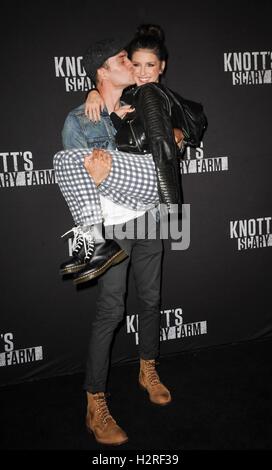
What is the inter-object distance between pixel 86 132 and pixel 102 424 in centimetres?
138

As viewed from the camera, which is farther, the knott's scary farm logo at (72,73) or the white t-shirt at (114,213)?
the knott's scary farm logo at (72,73)

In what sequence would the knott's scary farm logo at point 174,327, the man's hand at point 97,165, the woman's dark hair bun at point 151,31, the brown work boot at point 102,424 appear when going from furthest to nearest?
1. the knott's scary farm logo at point 174,327
2. the woman's dark hair bun at point 151,31
3. the brown work boot at point 102,424
4. the man's hand at point 97,165

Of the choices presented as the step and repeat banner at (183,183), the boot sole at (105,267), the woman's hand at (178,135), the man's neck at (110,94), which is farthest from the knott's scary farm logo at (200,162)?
the boot sole at (105,267)

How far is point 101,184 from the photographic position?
1.91 metres

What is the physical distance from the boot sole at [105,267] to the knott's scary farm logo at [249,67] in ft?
5.01

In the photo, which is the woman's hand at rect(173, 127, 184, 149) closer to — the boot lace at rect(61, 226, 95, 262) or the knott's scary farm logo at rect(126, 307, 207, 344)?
the boot lace at rect(61, 226, 95, 262)

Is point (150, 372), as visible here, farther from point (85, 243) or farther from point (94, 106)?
point (94, 106)

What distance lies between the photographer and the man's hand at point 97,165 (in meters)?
1.84

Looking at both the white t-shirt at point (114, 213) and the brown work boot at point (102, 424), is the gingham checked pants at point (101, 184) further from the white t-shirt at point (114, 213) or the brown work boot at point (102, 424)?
the brown work boot at point (102, 424)

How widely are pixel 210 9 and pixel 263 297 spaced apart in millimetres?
1919

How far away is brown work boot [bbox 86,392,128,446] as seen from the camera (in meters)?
2.15

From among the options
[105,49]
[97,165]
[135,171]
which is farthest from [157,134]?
[105,49]

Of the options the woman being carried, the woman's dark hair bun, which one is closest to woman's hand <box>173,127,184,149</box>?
the woman being carried

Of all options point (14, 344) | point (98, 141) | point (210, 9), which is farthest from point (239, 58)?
point (14, 344)
